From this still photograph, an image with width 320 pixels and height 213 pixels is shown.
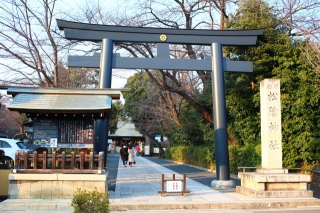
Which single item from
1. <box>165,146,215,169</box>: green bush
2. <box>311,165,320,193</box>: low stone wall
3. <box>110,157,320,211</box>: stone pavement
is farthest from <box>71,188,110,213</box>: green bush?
<box>165,146,215,169</box>: green bush

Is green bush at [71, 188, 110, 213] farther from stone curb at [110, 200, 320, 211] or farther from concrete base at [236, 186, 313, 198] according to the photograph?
concrete base at [236, 186, 313, 198]

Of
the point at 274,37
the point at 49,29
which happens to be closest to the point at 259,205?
the point at 274,37

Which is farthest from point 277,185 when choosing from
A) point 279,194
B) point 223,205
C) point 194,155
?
point 194,155

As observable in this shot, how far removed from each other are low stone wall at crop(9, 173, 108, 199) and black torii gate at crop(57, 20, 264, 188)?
4.04 metres

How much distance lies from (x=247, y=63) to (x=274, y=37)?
3.13 metres

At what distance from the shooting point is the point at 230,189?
42.5ft

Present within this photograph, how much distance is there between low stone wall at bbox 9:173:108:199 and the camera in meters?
10.3

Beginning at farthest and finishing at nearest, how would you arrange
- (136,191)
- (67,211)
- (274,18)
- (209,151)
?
(209,151) → (274,18) → (136,191) → (67,211)

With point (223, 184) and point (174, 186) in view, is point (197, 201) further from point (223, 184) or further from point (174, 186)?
point (223, 184)

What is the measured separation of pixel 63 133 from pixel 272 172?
739 centimetres

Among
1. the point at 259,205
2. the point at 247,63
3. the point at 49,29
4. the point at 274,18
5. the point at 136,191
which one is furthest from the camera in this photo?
the point at 274,18

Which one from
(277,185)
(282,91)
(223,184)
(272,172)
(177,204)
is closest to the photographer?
(177,204)

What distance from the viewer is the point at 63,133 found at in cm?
1162

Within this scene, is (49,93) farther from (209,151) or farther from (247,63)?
(209,151)
